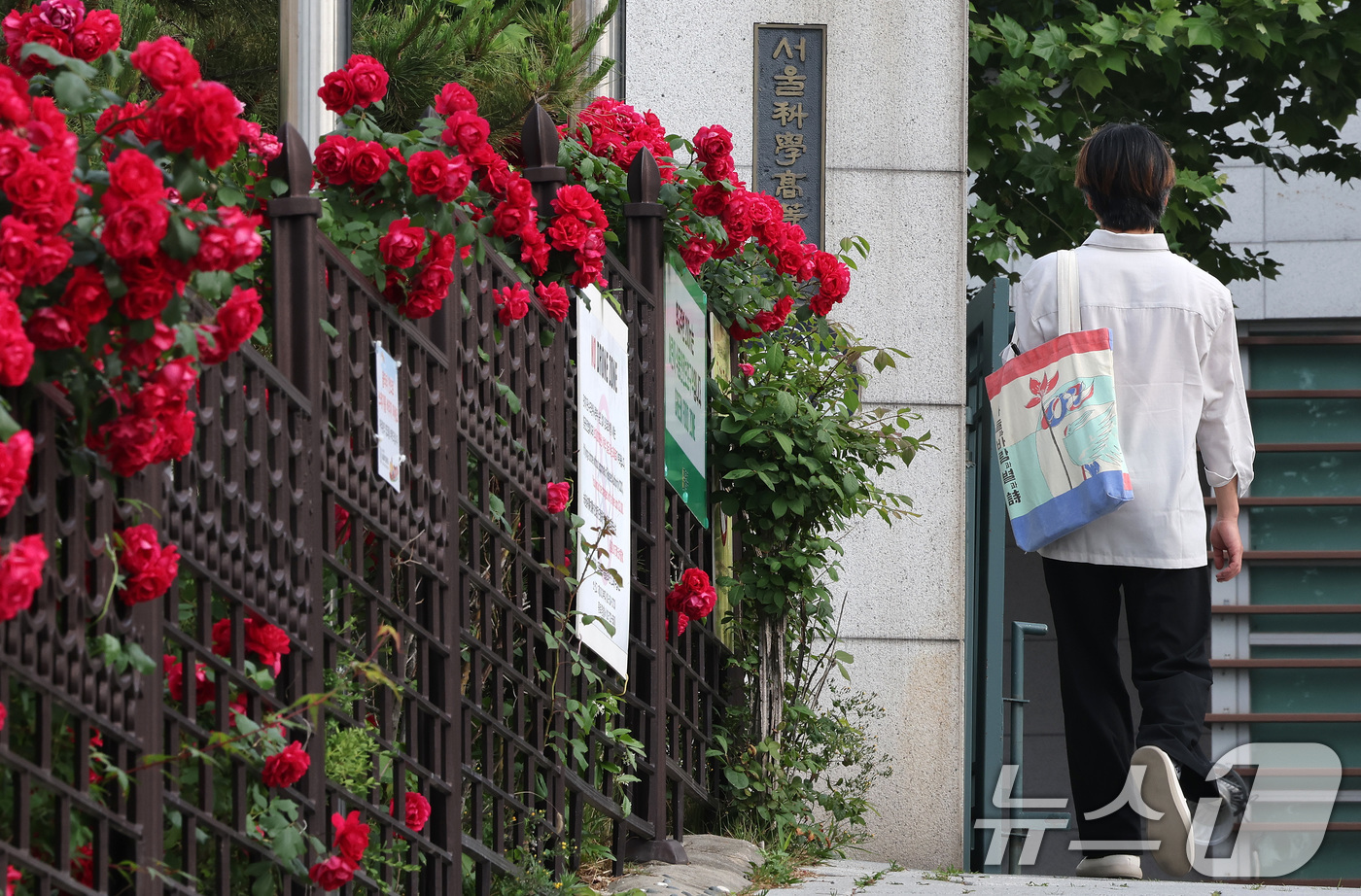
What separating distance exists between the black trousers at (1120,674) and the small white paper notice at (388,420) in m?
1.91

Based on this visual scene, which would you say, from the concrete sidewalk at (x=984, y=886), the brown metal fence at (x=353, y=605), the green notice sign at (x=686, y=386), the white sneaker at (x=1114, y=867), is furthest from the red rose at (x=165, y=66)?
the white sneaker at (x=1114, y=867)

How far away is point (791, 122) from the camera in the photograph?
6.01 meters

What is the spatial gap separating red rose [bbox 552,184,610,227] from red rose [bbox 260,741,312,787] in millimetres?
1629

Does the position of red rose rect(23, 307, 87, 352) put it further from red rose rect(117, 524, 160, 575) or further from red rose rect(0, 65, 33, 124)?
red rose rect(117, 524, 160, 575)

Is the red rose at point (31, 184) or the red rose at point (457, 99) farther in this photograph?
the red rose at point (457, 99)

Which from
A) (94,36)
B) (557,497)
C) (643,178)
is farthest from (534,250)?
(94,36)

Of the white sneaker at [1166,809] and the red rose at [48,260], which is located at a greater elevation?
the red rose at [48,260]

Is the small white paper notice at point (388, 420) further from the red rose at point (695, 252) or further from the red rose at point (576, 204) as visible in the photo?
the red rose at point (695, 252)

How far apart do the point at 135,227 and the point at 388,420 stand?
1.13m

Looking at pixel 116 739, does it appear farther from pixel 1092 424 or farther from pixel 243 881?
pixel 1092 424

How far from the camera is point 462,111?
3314mm

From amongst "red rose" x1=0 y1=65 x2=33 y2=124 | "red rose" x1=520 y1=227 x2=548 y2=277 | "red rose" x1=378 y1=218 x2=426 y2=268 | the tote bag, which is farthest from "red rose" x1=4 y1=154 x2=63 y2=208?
the tote bag

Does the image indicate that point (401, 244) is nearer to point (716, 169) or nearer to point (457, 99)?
point (457, 99)

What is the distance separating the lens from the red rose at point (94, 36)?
2.59m
